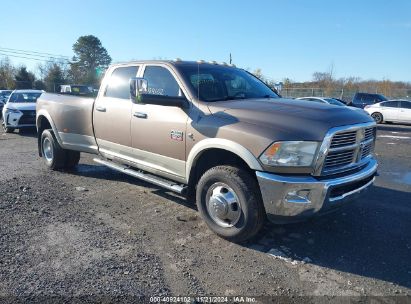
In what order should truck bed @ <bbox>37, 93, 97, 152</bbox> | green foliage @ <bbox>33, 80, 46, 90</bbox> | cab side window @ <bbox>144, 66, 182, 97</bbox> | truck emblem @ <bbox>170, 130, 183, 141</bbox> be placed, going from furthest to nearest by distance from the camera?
1. green foliage @ <bbox>33, 80, 46, 90</bbox>
2. truck bed @ <bbox>37, 93, 97, 152</bbox>
3. cab side window @ <bbox>144, 66, 182, 97</bbox>
4. truck emblem @ <bbox>170, 130, 183, 141</bbox>

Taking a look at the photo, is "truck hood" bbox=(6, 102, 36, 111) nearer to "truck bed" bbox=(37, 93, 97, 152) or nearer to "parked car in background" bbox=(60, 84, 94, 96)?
"parked car in background" bbox=(60, 84, 94, 96)

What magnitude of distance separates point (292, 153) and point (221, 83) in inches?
70.1

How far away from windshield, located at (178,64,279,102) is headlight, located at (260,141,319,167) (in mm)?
1277

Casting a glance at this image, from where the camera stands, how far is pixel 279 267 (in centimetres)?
354

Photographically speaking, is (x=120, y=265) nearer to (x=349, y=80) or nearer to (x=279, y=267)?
(x=279, y=267)

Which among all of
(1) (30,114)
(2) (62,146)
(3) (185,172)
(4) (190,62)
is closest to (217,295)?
(3) (185,172)

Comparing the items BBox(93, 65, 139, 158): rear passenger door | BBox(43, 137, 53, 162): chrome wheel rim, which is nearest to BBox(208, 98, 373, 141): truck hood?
BBox(93, 65, 139, 158): rear passenger door

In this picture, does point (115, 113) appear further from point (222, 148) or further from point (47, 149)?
point (47, 149)

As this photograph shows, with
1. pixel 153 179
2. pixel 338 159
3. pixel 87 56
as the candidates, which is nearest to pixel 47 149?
pixel 153 179

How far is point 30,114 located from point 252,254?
39.6 ft

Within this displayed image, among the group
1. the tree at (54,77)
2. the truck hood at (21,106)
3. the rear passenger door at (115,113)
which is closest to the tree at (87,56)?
the tree at (54,77)

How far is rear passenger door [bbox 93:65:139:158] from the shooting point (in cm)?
534

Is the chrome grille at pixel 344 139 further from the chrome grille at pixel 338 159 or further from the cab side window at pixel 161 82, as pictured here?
the cab side window at pixel 161 82

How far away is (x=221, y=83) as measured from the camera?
491 centimetres
